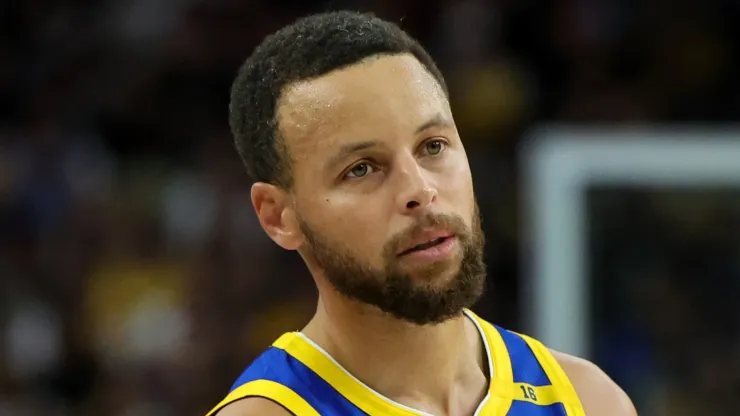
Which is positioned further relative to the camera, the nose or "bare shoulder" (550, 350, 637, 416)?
"bare shoulder" (550, 350, 637, 416)

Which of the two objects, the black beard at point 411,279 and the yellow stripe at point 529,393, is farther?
the yellow stripe at point 529,393

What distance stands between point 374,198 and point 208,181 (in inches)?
164

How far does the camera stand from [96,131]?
6.73 meters

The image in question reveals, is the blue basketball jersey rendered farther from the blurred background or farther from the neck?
the blurred background

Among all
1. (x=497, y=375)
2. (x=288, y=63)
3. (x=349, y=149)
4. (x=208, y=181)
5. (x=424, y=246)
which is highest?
(x=288, y=63)

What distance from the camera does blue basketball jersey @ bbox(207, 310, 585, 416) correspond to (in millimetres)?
2377

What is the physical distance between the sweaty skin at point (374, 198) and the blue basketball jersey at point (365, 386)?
0.12 feet

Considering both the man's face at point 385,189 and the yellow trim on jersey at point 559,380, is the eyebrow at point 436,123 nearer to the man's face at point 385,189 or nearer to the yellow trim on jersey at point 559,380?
the man's face at point 385,189

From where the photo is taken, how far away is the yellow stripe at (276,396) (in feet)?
7.69

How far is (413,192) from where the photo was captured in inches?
86.7

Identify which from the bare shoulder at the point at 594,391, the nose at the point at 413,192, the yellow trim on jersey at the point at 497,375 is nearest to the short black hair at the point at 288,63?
the nose at the point at 413,192

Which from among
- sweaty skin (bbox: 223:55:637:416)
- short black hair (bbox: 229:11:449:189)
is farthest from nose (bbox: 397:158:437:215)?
short black hair (bbox: 229:11:449:189)

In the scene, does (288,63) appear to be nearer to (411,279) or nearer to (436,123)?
(436,123)

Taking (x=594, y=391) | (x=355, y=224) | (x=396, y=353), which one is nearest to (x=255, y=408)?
(x=396, y=353)
